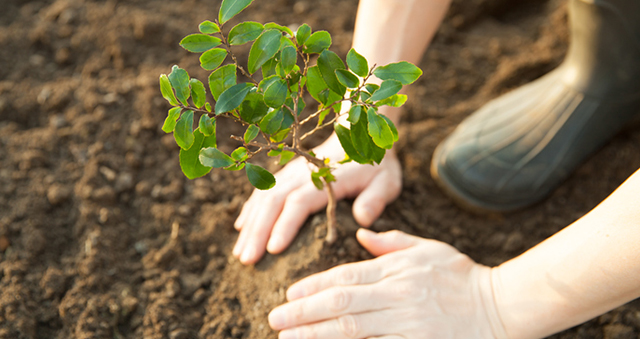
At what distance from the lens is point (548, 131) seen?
171cm

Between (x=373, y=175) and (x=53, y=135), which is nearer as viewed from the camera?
(x=373, y=175)

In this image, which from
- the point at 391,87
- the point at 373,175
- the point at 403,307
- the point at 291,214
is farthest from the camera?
the point at 373,175

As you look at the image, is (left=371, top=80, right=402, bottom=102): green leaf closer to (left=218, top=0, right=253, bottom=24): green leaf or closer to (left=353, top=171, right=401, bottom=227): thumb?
(left=218, top=0, right=253, bottom=24): green leaf

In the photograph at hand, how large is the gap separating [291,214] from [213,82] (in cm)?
67

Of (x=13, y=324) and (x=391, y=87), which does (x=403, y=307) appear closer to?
(x=391, y=87)

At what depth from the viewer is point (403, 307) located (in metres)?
1.26

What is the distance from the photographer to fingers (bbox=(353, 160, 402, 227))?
58.3 inches

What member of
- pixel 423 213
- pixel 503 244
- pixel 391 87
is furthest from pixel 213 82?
pixel 503 244

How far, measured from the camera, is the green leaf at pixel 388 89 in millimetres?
816

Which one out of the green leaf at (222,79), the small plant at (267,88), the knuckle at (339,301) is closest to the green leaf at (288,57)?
the small plant at (267,88)

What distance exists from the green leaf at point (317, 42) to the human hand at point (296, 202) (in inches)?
26.7

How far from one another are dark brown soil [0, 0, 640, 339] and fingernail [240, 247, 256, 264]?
4 centimetres

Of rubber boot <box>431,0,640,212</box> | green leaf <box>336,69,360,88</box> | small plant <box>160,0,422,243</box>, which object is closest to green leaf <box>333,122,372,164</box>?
small plant <box>160,0,422,243</box>

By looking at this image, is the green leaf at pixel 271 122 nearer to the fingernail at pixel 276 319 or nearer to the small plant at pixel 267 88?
the small plant at pixel 267 88
